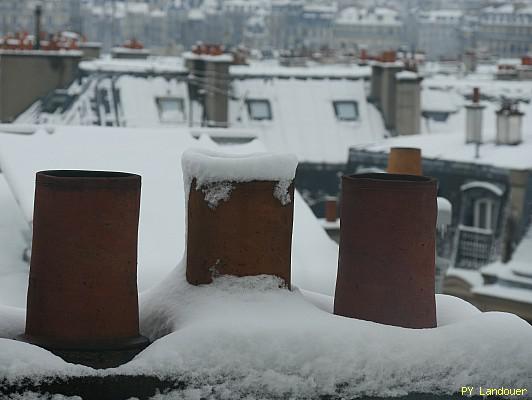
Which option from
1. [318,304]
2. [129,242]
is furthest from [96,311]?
[318,304]

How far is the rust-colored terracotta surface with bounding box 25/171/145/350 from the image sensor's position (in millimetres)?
6105

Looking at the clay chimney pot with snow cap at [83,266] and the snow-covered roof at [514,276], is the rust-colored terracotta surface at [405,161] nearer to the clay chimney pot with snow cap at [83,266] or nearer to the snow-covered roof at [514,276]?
the clay chimney pot with snow cap at [83,266]

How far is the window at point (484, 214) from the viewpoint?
24875 millimetres

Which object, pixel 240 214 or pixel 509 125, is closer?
pixel 240 214

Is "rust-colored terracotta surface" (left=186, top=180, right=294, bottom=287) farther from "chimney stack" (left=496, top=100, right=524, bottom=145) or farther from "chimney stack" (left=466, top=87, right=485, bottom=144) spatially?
"chimney stack" (left=466, top=87, right=485, bottom=144)

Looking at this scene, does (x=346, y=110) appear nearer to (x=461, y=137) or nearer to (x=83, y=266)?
(x=461, y=137)

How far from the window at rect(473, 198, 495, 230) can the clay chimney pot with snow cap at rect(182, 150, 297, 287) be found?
61.0 feet

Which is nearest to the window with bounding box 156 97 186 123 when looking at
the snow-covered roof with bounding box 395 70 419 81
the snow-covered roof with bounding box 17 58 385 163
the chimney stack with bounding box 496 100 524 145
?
the snow-covered roof with bounding box 17 58 385 163

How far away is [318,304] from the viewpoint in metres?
6.98

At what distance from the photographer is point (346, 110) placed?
38281 mm

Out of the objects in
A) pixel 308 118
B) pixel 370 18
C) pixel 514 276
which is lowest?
pixel 370 18

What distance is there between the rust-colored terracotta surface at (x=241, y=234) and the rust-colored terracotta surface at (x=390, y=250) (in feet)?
1.20

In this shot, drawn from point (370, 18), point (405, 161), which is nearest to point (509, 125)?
point (405, 161)

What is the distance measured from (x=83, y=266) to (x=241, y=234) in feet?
2.63
